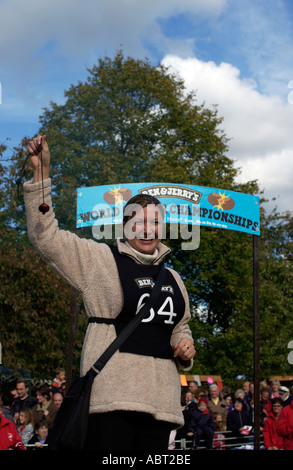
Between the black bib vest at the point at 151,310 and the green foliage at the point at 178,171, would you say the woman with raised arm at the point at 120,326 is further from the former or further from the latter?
the green foliage at the point at 178,171

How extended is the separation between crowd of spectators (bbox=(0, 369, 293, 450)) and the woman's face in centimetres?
446

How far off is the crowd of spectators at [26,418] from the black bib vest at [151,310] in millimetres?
4301

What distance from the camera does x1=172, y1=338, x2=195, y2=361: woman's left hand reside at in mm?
3051

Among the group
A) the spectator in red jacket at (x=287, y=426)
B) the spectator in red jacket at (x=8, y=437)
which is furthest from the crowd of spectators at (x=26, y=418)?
the spectator in red jacket at (x=287, y=426)

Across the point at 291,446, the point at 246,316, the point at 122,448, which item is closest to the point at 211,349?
the point at 246,316

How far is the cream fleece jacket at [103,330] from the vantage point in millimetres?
2869

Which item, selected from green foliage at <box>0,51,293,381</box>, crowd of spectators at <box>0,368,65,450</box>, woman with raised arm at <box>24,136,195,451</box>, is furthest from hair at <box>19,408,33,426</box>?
green foliage at <box>0,51,293,381</box>

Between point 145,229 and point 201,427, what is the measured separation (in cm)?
985

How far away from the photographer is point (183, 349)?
3.05 m

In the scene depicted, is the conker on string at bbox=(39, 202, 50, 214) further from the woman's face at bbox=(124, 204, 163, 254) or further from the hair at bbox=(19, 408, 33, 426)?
the hair at bbox=(19, 408, 33, 426)

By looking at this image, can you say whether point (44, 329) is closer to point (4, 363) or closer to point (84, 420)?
point (4, 363)

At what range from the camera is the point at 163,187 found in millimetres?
14070

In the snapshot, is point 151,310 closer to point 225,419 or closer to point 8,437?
point 8,437

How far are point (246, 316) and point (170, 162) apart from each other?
776 cm
